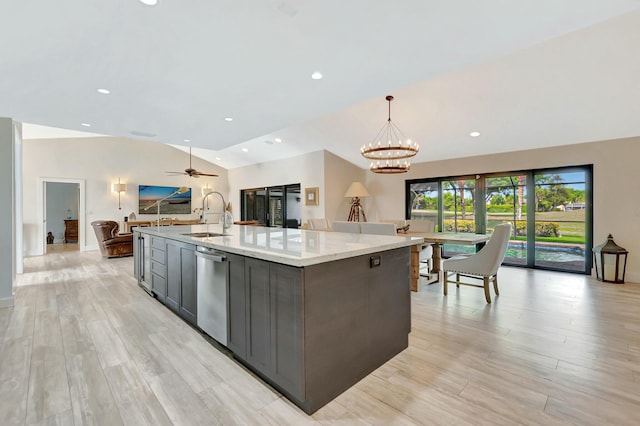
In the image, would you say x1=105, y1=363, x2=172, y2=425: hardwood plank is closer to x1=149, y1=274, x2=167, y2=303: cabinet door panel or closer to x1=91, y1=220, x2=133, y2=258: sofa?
x1=149, y1=274, x2=167, y2=303: cabinet door panel

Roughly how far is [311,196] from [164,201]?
5501 mm

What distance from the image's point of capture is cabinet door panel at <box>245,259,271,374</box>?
71.1 inches

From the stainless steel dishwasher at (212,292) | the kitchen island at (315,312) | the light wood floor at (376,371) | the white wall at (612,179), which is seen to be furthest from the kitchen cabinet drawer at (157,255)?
the white wall at (612,179)

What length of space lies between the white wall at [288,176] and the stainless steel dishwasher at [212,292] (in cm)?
497

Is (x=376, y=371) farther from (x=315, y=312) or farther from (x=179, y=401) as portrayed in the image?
(x=179, y=401)

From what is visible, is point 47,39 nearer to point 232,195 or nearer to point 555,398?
point 555,398

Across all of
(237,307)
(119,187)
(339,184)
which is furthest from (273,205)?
(237,307)

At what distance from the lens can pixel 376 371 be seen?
6.73 feet

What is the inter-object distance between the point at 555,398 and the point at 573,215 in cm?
464

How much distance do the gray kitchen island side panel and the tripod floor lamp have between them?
15.8 feet

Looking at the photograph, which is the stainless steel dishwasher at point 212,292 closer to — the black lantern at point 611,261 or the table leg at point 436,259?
the table leg at point 436,259

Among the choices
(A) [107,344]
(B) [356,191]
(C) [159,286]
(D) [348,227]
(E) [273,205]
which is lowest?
(A) [107,344]

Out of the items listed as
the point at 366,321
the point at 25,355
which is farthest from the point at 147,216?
the point at 366,321

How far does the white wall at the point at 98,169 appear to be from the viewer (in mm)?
7363
